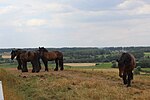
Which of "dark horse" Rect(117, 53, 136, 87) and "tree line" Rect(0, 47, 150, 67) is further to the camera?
"tree line" Rect(0, 47, 150, 67)

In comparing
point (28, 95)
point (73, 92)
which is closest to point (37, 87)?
point (28, 95)

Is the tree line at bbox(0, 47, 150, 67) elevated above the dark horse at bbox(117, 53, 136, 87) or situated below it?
below

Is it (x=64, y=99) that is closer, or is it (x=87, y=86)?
(x=64, y=99)

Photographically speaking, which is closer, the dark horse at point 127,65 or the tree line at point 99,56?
the dark horse at point 127,65

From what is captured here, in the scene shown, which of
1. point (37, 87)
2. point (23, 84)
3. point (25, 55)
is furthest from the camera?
point (25, 55)

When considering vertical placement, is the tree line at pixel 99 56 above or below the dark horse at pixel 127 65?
below

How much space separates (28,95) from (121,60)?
6.17 metres

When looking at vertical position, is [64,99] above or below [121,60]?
below

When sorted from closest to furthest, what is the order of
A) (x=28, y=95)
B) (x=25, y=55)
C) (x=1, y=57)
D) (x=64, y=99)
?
(x=64, y=99), (x=28, y=95), (x=25, y=55), (x=1, y=57)

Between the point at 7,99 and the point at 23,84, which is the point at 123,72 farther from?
the point at 7,99

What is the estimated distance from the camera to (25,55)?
29641 mm

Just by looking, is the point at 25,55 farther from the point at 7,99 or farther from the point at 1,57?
the point at 1,57

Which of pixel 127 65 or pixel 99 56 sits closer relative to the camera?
pixel 127 65

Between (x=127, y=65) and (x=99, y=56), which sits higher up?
(x=127, y=65)
